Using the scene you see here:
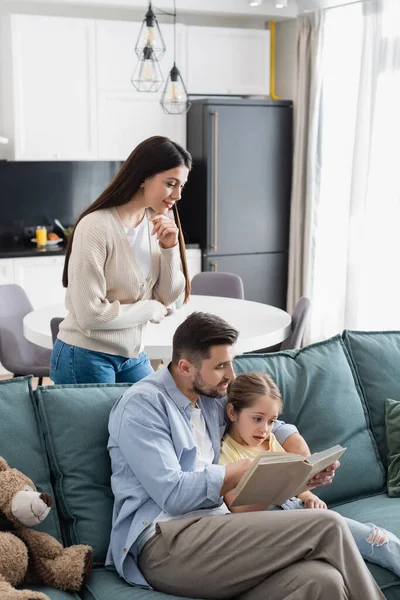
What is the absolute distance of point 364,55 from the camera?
206 inches

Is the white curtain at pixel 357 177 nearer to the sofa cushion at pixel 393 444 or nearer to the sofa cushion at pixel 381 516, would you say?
the sofa cushion at pixel 393 444

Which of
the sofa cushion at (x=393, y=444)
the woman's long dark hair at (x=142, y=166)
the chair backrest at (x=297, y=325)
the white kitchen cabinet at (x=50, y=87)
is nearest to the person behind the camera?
the woman's long dark hair at (x=142, y=166)

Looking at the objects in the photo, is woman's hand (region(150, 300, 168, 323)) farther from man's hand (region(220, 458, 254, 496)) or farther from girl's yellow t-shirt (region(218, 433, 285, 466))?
man's hand (region(220, 458, 254, 496))

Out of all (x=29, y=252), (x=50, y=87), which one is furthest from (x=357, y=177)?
(x=29, y=252)

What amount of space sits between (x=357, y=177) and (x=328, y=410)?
3009 millimetres

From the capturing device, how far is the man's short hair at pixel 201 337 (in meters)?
2.20

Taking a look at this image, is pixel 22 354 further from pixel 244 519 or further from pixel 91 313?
pixel 244 519

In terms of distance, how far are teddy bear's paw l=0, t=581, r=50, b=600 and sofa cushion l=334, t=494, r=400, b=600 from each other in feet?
3.06

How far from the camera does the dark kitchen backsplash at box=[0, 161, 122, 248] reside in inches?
230

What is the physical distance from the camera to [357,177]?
538cm

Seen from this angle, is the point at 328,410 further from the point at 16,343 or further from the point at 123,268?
the point at 16,343

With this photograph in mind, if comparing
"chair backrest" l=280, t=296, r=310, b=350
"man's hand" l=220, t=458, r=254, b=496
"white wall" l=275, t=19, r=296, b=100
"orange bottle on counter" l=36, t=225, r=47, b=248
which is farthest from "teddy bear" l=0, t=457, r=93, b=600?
"white wall" l=275, t=19, r=296, b=100

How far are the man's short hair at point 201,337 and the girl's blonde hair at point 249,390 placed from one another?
0.20m

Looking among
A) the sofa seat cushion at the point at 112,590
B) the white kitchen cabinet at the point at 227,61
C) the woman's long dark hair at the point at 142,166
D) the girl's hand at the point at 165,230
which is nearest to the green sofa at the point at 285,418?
the sofa seat cushion at the point at 112,590
